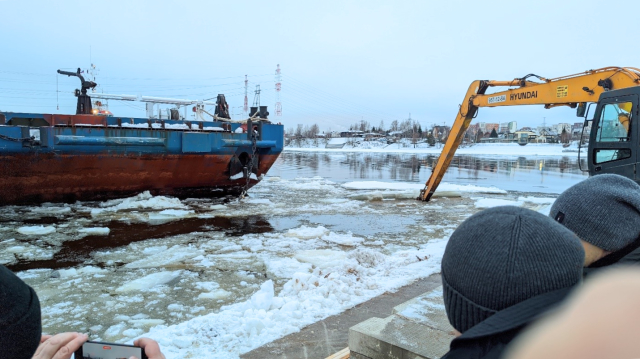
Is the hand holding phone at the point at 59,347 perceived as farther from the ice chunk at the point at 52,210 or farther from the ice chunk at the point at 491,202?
the ice chunk at the point at 491,202

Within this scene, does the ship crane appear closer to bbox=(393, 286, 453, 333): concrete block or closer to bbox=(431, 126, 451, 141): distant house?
bbox=(393, 286, 453, 333): concrete block

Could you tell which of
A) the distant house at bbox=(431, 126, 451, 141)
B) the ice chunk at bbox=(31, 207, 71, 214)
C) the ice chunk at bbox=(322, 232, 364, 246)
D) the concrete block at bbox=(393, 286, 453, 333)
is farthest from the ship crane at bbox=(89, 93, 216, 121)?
the distant house at bbox=(431, 126, 451, 141)

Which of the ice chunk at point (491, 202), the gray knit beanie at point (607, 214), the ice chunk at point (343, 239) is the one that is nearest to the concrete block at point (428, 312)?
the gray knit beanie at point (607, 214)

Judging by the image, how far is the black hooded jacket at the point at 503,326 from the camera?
0.88 metres

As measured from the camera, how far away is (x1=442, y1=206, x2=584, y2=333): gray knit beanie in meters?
0.92

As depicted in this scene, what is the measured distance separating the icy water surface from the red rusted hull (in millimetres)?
363

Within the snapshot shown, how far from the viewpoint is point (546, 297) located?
35.4 inches

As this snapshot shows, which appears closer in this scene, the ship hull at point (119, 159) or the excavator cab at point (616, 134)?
→ the excavator cab at point (616, 134)

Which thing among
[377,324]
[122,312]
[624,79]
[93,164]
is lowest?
[122,312]

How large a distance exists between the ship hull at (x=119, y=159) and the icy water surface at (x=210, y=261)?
17.2 inches

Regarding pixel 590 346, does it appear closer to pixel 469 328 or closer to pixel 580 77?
pixel 469 328

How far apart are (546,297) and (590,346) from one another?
12cm

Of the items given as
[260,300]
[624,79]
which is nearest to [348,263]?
[260,300]

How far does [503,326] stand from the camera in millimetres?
881
